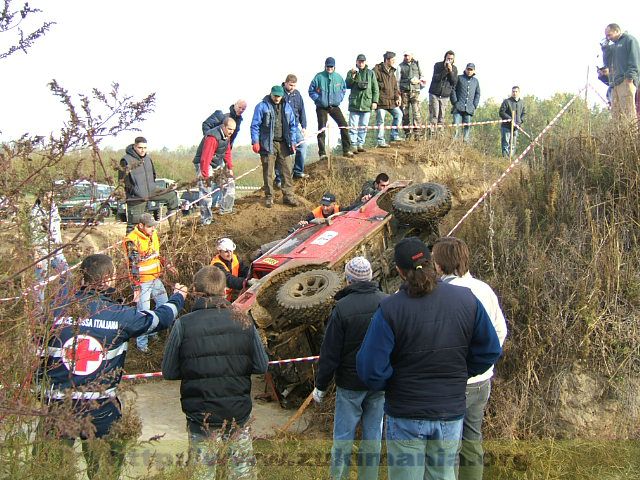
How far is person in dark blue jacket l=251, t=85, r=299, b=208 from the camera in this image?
12.3 metres

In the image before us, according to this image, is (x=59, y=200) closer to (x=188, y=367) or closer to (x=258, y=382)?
(x=188, y=367)

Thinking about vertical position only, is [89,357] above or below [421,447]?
above

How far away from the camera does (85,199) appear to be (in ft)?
9.12

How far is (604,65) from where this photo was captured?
1041cm

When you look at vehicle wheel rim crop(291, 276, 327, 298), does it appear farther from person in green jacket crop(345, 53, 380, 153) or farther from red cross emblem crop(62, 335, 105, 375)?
person in green jacket crop(345, 53, 380, 153)

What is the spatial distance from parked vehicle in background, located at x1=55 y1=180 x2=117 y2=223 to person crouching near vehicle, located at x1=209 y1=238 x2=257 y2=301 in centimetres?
561

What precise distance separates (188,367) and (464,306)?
187 centimetres

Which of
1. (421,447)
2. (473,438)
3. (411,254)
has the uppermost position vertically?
(411,254)

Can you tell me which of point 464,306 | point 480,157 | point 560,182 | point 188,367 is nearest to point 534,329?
point 560,182

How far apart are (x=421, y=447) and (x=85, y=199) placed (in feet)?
8.34

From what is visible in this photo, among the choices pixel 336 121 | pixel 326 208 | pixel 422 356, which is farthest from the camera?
pixel 336 121

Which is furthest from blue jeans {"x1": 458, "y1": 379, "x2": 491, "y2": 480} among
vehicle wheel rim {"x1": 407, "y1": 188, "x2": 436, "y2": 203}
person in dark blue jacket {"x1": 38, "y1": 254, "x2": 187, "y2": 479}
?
vehicle wheel rim {"x1": 407, "y1": 188, "x2": 436, "y2": 203}

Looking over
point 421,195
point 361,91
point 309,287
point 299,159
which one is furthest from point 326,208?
point 361,91

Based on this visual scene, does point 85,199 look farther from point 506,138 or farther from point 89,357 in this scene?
point 506,138
